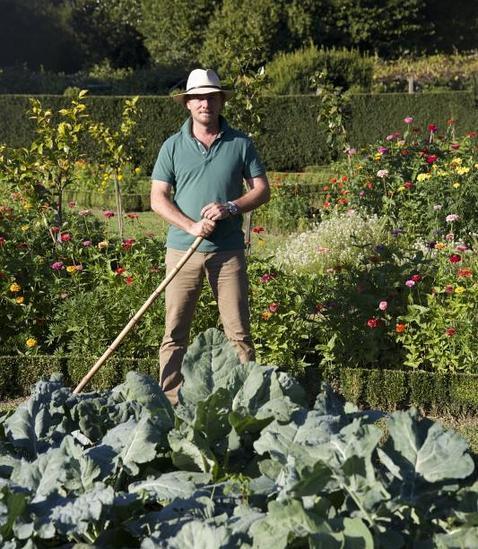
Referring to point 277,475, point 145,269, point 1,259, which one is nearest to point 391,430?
point 277,475

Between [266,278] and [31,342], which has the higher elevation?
[266,278]

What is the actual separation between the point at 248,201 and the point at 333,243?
131 inches

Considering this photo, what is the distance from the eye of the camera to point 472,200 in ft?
27.2

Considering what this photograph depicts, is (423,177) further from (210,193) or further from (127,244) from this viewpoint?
(210,193)

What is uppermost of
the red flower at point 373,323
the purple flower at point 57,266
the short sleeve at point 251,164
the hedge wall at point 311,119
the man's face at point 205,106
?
the man's face at point 205,106

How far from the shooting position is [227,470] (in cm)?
248

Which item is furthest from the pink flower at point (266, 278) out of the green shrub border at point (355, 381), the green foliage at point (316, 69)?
the green foliage at point (316, 69)

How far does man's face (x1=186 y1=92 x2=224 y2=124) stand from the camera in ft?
14.6

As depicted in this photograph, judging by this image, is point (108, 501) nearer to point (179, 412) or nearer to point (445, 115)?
point (179, 412)

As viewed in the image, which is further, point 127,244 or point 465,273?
point 127,244

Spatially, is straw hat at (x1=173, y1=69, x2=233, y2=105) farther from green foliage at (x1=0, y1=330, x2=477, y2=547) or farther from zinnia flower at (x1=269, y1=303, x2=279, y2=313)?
green foliage at (x1=0, y1=330, x2=477, y2=547)

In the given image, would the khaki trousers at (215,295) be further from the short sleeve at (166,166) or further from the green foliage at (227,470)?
the green foliage at (227,470)

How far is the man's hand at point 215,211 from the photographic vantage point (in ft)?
13.9

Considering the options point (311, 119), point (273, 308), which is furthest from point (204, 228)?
point (311, 119)
